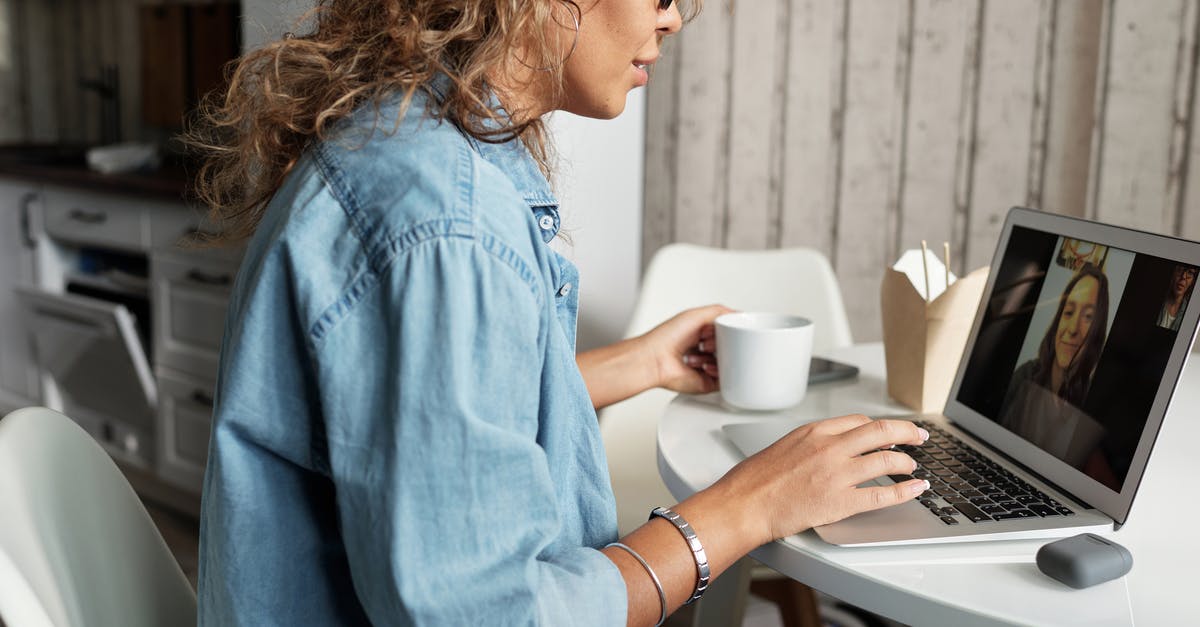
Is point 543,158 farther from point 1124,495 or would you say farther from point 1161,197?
point 1161,197

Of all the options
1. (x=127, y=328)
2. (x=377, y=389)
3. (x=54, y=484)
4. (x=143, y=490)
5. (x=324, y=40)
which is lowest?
(x=143, y=490)

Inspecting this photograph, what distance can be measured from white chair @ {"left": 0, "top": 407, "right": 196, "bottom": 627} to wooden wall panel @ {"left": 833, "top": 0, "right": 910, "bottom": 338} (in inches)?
67.9

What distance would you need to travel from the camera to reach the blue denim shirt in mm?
606

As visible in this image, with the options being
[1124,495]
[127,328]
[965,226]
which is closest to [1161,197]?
[965,226]

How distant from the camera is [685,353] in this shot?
4.18 feet

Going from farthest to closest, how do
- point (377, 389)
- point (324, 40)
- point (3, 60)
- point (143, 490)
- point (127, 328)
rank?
point (3, 60)
point (143, 490)
point (127, 328)
point (324, 40)
point (377, 389)

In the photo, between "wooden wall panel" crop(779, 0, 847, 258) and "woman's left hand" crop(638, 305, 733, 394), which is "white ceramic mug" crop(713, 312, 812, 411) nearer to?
"woman's left hand" crop(638, 305, 733, 394)

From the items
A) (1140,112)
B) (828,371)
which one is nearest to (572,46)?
(828,371)

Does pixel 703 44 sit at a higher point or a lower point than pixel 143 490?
higher

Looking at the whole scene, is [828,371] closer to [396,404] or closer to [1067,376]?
[1067,376]

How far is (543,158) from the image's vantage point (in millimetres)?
1016

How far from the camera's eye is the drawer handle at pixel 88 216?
9.44ft

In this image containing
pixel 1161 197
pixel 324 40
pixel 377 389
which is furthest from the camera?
pixel 1161 197

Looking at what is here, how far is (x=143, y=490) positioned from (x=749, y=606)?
1.73 meters
